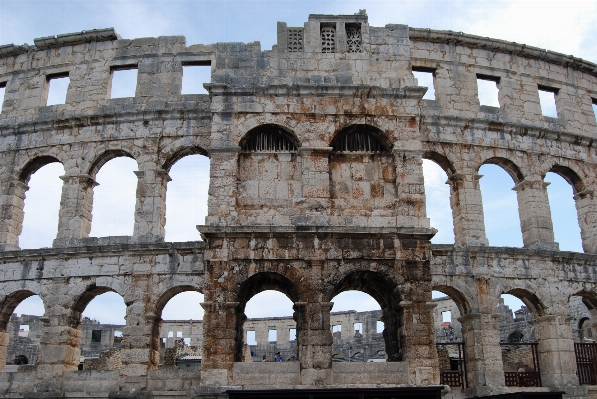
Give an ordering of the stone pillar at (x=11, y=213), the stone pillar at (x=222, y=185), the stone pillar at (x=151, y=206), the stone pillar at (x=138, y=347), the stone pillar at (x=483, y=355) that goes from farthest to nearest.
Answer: the stone pillar at (x=11, y=213), the stone pillar at (x=151, y=206), the stone pillar at (x=483, y=355), the stone pillar at (x=138, y=347), the stone pillar at (x=222, y=185)

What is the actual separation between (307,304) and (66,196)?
7.75m

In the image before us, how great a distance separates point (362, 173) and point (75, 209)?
781 cm

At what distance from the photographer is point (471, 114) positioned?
1675cm

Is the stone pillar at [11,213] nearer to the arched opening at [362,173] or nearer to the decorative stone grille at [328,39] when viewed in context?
the arched opening at [362,173]

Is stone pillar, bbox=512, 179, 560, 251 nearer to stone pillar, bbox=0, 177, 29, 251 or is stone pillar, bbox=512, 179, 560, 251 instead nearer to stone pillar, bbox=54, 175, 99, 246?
stone pillar, bbox=54, 175, 99, 246

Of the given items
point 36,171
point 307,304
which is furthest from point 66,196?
point 307,304

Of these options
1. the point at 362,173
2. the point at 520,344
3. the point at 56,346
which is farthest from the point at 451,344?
the point at 56,346

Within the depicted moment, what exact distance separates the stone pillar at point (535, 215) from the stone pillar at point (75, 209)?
12.2 meters

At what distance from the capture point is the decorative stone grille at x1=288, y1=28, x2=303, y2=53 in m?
14.6

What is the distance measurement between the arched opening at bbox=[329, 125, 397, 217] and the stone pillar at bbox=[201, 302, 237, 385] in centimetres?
325

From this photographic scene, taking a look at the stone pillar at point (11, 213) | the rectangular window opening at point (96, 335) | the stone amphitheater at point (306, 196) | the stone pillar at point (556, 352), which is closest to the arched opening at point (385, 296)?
the stone amphitheater at point (306, 196)

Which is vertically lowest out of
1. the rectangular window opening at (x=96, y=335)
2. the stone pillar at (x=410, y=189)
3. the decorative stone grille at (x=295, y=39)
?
the rectangular window opening at (x=96, y=335)

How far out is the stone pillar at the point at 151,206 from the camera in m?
14.9

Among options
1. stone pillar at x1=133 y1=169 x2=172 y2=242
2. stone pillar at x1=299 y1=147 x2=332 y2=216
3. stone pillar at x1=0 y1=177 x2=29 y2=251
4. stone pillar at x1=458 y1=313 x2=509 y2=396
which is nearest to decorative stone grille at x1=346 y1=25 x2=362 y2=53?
stone pillar at x1=299 y1=147 x2=332 y2=216
